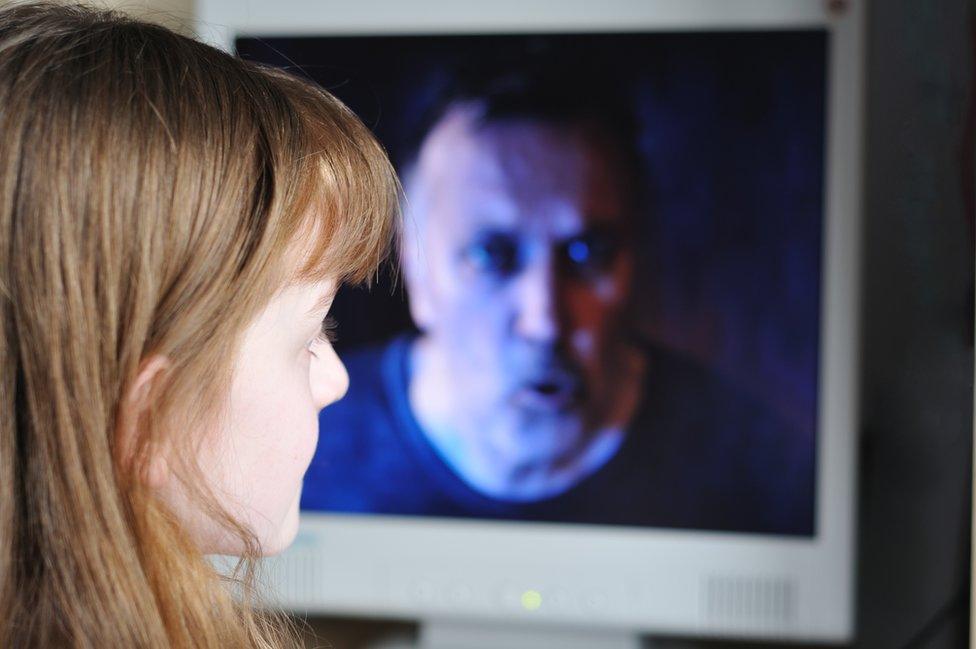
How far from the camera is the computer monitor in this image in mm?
976

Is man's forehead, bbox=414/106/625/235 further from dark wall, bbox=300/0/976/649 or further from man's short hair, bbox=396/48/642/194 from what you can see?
dark wall, bbox=300/0/976/649

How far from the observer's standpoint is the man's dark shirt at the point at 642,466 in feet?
3.22

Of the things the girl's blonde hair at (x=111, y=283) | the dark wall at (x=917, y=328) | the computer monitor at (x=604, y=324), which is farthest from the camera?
the computer monitor at (x=604, y=324)

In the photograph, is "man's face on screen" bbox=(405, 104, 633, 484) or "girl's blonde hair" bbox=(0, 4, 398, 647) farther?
"man's face on screen" bbox=(405, 104, 633, 484)

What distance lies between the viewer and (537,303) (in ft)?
3.28

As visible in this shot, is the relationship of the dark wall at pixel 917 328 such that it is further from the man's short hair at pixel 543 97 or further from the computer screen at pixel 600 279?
the man's short hair at pixel 543 97

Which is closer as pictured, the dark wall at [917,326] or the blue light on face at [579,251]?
the dark wall at [917,326]

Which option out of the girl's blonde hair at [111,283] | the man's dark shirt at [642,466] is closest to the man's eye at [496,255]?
the man's dark shirt at [642,466]

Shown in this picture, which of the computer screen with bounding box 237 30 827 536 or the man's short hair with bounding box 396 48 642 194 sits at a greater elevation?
the man's short hair with bounding box 396 48 642 194

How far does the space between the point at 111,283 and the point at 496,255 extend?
2.02 feet

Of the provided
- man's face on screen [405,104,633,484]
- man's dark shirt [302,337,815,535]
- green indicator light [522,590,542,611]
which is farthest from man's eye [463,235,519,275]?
green indicator light [522,590,542,611]

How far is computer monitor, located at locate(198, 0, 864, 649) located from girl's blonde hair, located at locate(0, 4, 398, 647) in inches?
21.6

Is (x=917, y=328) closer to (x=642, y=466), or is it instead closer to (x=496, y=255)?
(x=642, y=466)

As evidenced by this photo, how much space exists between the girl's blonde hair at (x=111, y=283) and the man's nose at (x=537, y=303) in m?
0.54
